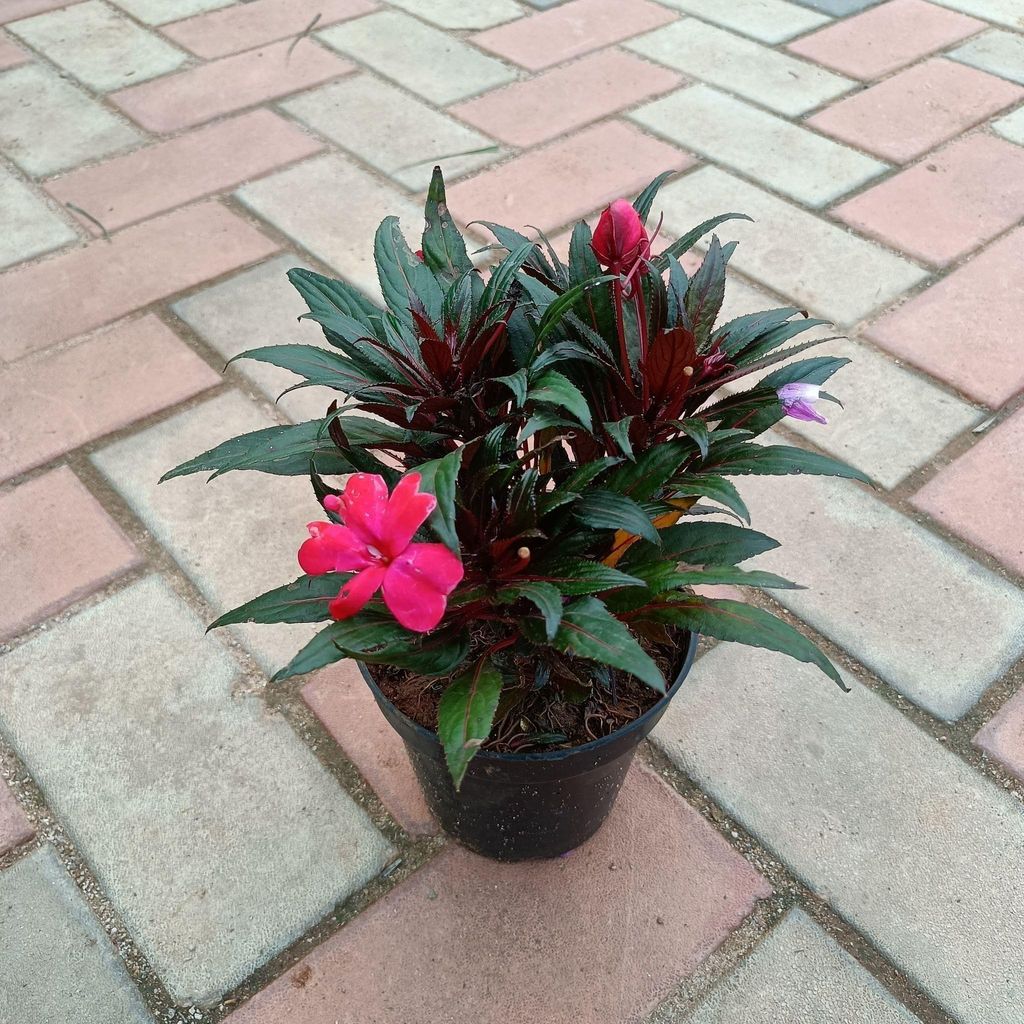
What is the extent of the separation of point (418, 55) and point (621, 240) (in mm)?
2304

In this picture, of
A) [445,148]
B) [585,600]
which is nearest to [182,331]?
[445,148]

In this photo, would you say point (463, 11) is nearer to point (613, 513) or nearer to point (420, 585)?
point (613, 513)

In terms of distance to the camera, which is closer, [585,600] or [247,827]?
[585,600]

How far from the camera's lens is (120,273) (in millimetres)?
2289

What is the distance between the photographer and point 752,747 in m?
1.51

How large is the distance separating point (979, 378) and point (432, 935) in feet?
4.89

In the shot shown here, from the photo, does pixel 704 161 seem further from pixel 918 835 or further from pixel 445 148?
pixel 918 835

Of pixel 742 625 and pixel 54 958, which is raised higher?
pixel 742 625

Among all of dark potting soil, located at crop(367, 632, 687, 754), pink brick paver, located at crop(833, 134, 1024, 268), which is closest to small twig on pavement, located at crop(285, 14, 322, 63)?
pink brick paver, located at crop(833, 134, 1024, 268)

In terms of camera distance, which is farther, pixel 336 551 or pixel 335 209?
pixel 335 209

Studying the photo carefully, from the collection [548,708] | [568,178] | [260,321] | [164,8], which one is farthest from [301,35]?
[548,708]

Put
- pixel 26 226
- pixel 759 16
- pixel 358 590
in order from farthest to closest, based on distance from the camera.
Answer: pixel 759 16
pixel 26 226
pixel 358 590

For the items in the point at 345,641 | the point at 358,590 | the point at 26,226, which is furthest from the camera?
the point at 26,226

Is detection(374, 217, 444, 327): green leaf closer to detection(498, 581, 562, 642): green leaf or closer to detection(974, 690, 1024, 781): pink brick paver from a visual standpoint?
detection(498, 581, 562, 642): green leaf
